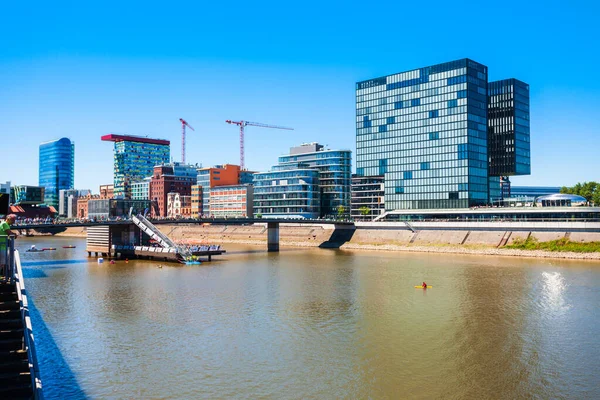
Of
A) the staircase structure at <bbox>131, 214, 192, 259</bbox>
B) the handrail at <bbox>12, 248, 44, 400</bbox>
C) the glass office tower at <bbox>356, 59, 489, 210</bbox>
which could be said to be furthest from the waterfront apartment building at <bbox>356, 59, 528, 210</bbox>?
the handrail at <bbox>12, 248, 44, 400</bbox>

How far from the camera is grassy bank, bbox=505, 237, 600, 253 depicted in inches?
4427

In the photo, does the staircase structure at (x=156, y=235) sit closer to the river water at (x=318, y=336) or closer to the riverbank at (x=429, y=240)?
the river water at (x=318, y=336)

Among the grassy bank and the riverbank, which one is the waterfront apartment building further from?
the grassy bank

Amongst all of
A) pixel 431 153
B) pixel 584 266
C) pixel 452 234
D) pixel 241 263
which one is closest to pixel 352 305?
pixel 241 263

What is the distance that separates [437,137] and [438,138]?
1.79 feet

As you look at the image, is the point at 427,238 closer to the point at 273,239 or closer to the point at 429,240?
the point at 429,240

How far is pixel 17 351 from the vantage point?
22.2 metres

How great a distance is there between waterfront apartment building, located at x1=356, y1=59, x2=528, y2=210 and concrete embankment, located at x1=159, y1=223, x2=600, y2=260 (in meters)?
34.7

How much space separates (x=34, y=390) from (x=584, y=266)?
100716 millimetres

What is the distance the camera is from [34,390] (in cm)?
2062

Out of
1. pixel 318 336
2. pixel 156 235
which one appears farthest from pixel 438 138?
pixel 318 336

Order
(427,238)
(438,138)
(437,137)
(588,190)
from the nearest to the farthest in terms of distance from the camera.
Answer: (427,238), (588,190), (438,138), (437,137)

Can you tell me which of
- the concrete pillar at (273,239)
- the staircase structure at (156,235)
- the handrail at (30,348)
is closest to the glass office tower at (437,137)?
the concrete pillar at (273,239)

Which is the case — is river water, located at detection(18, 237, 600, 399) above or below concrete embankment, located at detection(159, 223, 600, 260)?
below
